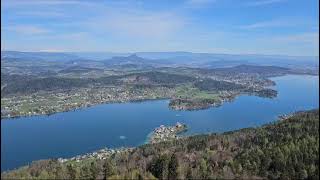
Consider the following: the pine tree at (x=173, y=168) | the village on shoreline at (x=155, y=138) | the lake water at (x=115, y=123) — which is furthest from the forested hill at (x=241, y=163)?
the lake water at (x=115, y=123)

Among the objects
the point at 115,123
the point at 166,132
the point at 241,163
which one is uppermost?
the point at 241,163

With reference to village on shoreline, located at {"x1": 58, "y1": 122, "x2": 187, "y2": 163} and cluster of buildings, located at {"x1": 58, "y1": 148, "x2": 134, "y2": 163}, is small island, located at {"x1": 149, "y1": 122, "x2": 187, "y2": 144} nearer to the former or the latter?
village on shoreline, located at {"x1": 58, "y1": 122, "x2": 187, "y2": 163}

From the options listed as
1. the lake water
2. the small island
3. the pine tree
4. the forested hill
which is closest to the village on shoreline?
the small island

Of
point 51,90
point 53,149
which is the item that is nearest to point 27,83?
point 51,90

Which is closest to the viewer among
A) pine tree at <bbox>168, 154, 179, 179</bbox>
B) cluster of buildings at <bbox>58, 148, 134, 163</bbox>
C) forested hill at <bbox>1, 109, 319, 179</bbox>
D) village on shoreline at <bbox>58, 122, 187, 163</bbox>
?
forested hill at <bbox>1, 109, 319, 179</bbox>

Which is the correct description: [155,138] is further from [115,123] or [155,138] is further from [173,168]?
[173,168]

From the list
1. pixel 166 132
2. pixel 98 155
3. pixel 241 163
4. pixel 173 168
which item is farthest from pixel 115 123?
pixel 241 163
